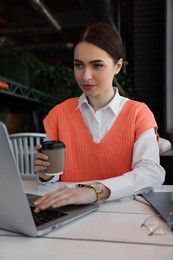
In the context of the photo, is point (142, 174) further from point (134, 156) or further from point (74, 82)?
point (74, 82)

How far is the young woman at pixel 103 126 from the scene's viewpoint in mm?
1200

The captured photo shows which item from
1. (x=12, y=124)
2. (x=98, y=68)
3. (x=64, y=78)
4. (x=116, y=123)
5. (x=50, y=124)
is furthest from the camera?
(x=12, y=124)

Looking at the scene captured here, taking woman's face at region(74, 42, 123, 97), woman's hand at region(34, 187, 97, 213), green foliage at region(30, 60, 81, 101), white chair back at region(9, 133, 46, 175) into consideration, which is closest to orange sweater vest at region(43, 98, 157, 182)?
woman's face at region(74, 42, 123, 97)

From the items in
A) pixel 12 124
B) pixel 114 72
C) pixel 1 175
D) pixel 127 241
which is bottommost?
pixel 12 124

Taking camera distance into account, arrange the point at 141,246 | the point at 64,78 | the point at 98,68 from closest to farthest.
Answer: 1. the point at 141,246
2. the point at 98,68
3. the point at 64,78

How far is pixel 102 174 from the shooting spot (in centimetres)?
136

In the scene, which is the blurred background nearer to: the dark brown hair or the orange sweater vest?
the dark brown hair

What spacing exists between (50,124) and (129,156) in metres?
0.38

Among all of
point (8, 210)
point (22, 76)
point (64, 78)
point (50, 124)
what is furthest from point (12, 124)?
point (8, 210)

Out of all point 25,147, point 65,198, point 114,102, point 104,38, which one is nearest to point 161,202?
point 65,198

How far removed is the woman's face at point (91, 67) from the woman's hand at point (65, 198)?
1.50 feet

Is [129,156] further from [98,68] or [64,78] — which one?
[64,78]

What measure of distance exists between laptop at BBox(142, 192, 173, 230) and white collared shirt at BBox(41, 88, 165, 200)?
0.05 meters

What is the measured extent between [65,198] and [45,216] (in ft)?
0.27
